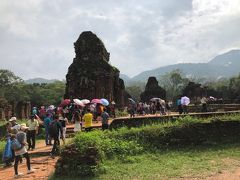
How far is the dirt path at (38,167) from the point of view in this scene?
469 inches

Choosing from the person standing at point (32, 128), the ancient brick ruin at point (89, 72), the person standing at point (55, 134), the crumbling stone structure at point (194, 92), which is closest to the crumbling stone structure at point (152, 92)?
the crumbling stone structure at point (194, 92)

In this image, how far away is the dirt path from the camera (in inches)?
469

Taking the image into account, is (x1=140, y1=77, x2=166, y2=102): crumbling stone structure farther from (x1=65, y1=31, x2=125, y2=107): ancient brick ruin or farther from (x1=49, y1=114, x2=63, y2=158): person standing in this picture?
(x1=49, y1=114, x2=63, y2=158): person standing

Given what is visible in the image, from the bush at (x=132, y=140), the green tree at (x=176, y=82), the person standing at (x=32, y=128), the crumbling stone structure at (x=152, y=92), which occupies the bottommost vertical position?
the bush at (x=132, y=140)

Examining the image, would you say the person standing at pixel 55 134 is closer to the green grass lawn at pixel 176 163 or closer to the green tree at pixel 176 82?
the green grass lawn at pixel 176 163

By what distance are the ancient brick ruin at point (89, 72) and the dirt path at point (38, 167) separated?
46.9ft

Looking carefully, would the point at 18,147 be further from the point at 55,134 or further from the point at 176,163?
the point at 176,163

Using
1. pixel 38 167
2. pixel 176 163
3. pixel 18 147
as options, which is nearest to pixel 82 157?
pixel 18 147

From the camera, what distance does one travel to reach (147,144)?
1425 centimetres

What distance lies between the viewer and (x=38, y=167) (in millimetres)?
13156

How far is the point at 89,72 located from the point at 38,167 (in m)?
17.7

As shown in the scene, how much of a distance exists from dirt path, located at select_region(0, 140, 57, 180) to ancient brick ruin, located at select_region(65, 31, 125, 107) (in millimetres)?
14288

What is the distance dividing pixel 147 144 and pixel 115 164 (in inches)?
86.4

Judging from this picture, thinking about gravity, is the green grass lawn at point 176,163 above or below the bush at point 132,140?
below
